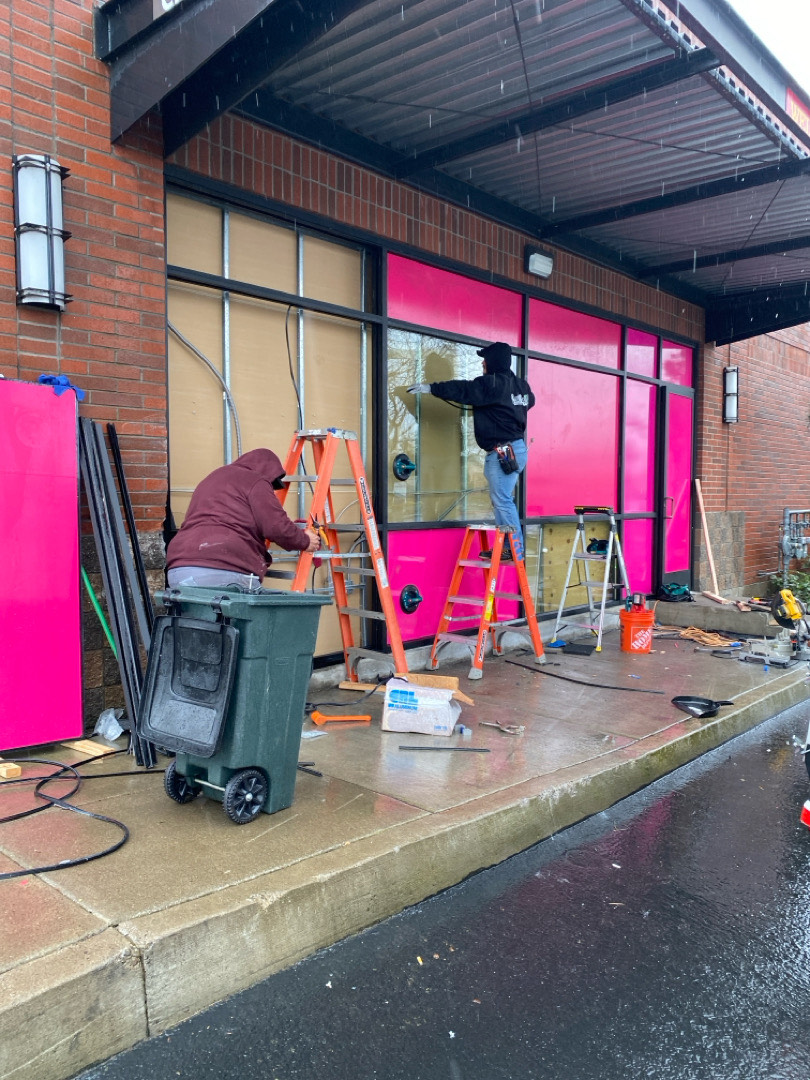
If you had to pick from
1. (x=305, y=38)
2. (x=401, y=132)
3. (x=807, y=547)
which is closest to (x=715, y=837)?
(x=305, y=38)

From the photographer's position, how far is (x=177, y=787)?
3.73m

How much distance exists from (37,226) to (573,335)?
5.87m

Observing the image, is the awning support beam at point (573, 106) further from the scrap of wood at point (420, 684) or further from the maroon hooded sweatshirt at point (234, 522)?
the scrap of wood at point (420, 684)

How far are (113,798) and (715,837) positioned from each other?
2937 mm

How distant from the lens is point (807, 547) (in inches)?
517

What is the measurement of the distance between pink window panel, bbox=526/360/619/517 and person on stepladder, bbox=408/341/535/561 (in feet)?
4.01

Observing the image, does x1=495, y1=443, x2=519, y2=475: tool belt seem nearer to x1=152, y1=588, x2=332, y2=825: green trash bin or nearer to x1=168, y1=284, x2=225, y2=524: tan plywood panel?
x1=168, y1=284, x2=225, y2=524: tan plywood panel

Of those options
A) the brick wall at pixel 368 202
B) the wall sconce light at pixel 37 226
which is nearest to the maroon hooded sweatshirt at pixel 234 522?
the wall sconce light at pixel 37 226

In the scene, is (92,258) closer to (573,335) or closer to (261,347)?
(261,347)

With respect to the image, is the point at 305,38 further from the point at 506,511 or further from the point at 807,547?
the point at 807,547

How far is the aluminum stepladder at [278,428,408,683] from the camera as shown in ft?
17.1

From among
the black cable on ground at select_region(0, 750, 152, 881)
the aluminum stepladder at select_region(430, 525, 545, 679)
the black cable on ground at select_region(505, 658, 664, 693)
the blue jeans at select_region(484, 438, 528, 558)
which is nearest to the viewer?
the black cable on ground at select_region(0, 750, 152, 881)

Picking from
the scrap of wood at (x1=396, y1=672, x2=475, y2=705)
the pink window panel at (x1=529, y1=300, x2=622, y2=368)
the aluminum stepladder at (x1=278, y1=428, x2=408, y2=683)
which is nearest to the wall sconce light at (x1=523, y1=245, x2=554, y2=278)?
the pink window panel at (x1=529, y1=300, x2=622, y2=368)

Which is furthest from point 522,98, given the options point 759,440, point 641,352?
point 759,440
